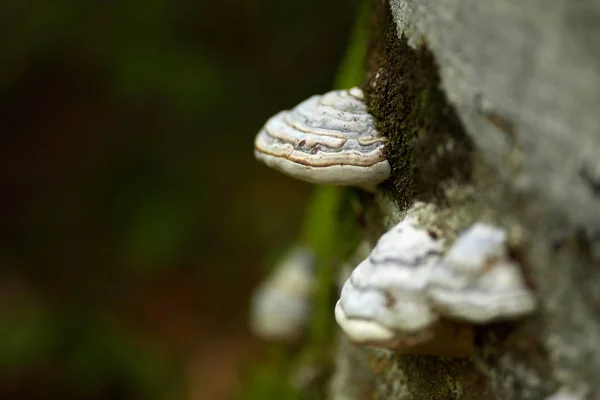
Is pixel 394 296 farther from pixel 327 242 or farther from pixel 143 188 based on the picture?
pixel 143 188

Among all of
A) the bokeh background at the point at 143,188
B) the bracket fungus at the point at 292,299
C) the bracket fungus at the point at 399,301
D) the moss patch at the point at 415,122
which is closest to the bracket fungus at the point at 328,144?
the moss patch at the point at 415,122

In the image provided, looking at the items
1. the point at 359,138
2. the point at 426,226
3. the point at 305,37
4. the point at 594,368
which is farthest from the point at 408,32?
the point at 305,37

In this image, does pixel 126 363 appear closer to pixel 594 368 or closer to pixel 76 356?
pixel 76 356

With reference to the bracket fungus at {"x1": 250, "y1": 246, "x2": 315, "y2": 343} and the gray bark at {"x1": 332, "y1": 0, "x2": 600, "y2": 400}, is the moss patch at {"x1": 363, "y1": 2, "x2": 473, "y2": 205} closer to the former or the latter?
the gray bark at {"x1": 332, "y1": 0, "x2": 600, "y2": 400}

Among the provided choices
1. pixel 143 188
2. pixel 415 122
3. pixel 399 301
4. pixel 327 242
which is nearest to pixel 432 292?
pixel 399 301

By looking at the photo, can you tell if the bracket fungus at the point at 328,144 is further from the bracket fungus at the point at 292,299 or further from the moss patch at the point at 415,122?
the bracket fungus at the point at 292,299

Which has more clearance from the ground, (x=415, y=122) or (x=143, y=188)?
(x=415, y=122)
